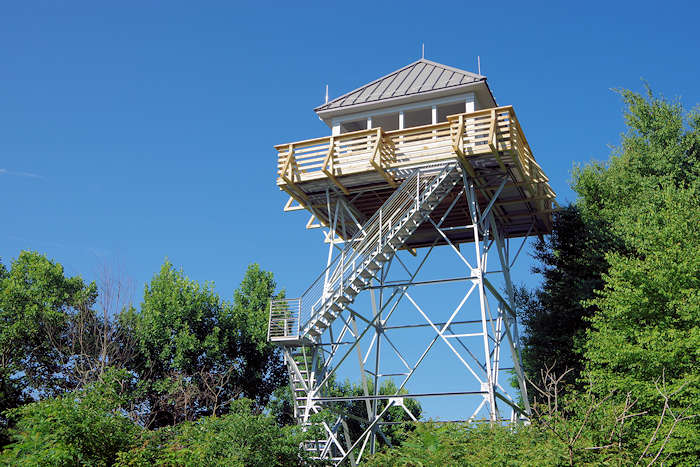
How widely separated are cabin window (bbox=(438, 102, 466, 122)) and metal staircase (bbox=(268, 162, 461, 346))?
9.61 ft

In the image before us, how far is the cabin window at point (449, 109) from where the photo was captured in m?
23.2

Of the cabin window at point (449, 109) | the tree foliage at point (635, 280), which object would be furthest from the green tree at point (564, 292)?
the cabin window at point (449, 109)

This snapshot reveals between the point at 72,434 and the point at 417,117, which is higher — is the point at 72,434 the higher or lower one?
the lower one

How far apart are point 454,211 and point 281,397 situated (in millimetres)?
13708

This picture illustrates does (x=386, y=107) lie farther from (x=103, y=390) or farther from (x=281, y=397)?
(x=281, y=397)

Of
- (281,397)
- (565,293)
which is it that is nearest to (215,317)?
(281,397)

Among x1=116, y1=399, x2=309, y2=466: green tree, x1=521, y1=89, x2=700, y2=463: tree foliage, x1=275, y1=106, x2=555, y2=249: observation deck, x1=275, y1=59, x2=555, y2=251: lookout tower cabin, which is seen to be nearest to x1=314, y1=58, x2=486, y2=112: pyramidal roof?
x1=275, y1=59, x2=555, y2=251: lookout tower cabin

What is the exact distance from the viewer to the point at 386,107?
23.6 m

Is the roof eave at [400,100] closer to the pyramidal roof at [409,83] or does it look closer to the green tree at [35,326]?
the pyramidal roof at [409,83]

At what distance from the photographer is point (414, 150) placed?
21.5m

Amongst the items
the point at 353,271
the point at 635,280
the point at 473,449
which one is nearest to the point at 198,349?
the point at 353,271

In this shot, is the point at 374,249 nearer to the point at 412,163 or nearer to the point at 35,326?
the point at 412,163

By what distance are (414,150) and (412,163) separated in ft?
1.33

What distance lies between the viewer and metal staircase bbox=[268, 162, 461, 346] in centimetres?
2102
